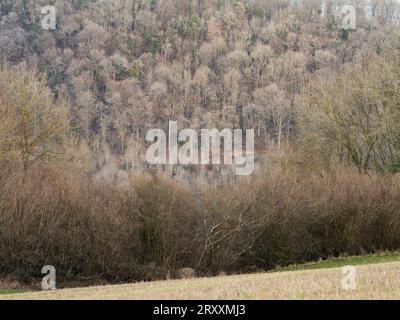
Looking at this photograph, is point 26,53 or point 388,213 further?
point 26,53

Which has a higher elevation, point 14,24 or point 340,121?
point 14,24

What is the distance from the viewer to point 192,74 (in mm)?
138625

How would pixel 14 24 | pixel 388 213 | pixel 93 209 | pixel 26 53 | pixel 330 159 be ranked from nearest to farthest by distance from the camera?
pixel 93 209, pixel 388 213, pixel 330 159, pixel 26 53, pixel 14 24

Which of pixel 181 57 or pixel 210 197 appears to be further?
pixel 181 57

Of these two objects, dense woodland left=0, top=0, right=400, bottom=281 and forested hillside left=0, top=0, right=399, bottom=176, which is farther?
forested hillside left=0, top=0, right=399, bottom=176

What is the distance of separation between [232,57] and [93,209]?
115 m

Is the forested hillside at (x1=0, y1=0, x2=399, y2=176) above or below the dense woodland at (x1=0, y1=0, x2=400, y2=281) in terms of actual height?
above

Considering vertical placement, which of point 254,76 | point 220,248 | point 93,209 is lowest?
→ point 220,248

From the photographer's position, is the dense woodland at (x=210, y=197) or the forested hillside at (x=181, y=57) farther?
the forested hillside at (x=181, y=57)

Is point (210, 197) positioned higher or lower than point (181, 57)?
lower

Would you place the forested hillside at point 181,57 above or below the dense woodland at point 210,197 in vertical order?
above
